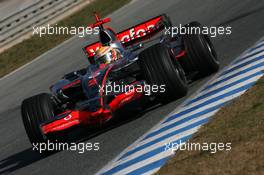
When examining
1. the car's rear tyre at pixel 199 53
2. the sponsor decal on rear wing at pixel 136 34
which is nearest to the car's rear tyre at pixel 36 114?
the car's rear tyre at pixel 199 53

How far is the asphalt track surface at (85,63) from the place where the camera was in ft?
29.8

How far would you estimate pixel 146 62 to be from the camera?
9.86 m

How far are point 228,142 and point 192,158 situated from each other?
433mm

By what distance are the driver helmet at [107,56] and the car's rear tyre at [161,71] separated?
4.18ft

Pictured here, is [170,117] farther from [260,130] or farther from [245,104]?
[260,130]

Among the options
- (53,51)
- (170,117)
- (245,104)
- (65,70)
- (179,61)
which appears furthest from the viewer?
(53,51)

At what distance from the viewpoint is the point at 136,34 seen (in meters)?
13.4

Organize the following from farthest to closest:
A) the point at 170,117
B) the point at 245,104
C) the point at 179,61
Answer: the point at 179,61 → the point at 170,117 → the point at 245,104

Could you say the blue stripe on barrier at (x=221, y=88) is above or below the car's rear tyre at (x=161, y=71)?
below

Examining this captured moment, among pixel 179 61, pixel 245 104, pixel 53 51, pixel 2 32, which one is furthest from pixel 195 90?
pixel 2 32

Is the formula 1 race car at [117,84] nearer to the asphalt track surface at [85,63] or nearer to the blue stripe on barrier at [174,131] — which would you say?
the asphalt track surface at [85,63]

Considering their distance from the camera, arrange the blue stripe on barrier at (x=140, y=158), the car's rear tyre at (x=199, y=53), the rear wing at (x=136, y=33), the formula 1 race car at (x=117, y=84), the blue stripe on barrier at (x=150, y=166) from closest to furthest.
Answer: the blue stripe on barrier at (x=150, y=166), the blue stripe on barrier at (x=140, y=158), the formula 1 race car at (x=117, y=84), the car's rear tyre at (x=199, y=53), the rear wing at (x=136, y=33)

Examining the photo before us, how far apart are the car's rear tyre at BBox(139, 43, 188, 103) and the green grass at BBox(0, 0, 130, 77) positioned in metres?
12.0

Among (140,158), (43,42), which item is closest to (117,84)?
(140,158)
